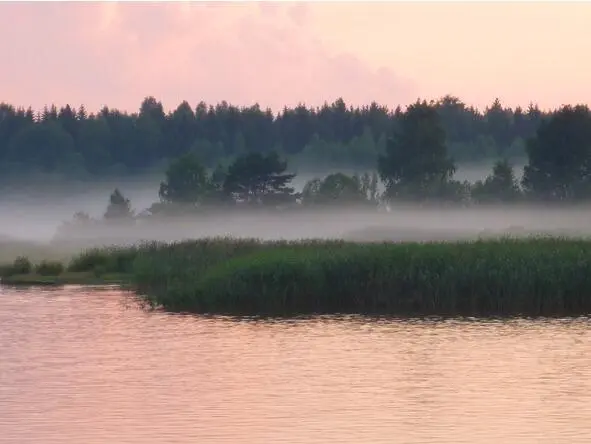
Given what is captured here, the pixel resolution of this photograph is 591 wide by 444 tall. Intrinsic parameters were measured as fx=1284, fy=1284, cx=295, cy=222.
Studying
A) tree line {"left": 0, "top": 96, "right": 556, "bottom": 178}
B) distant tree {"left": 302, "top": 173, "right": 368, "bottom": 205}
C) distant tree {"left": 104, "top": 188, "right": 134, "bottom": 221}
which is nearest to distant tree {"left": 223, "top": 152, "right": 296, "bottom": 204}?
distant tree {"left": 302, "top": 173, "right": 368, "bottom": 205}

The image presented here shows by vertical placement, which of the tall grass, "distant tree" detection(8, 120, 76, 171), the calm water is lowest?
the calm water

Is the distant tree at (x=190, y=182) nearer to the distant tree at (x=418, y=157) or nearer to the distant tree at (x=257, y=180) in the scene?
the distant tree at (x=257, y=180)

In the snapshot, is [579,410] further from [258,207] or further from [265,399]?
[258,207]

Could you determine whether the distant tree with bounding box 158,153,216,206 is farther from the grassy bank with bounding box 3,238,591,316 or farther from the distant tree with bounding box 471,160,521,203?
the grassy bank with bounding box 3,238,591,316

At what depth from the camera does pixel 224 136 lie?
160750 millimetres

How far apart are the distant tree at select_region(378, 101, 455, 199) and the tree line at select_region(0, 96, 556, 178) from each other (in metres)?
44.0

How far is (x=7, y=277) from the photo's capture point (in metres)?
51.5

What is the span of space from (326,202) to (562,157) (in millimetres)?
21187

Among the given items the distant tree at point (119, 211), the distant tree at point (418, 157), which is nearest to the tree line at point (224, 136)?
the distant tree at point (119, 211)

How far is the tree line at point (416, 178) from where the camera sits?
3455 inches

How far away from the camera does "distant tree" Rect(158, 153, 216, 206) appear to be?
99938 mm

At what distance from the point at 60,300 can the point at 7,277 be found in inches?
425

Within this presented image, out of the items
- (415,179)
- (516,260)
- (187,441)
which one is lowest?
(187,441)

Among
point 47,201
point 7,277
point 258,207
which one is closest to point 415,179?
point 258,207
